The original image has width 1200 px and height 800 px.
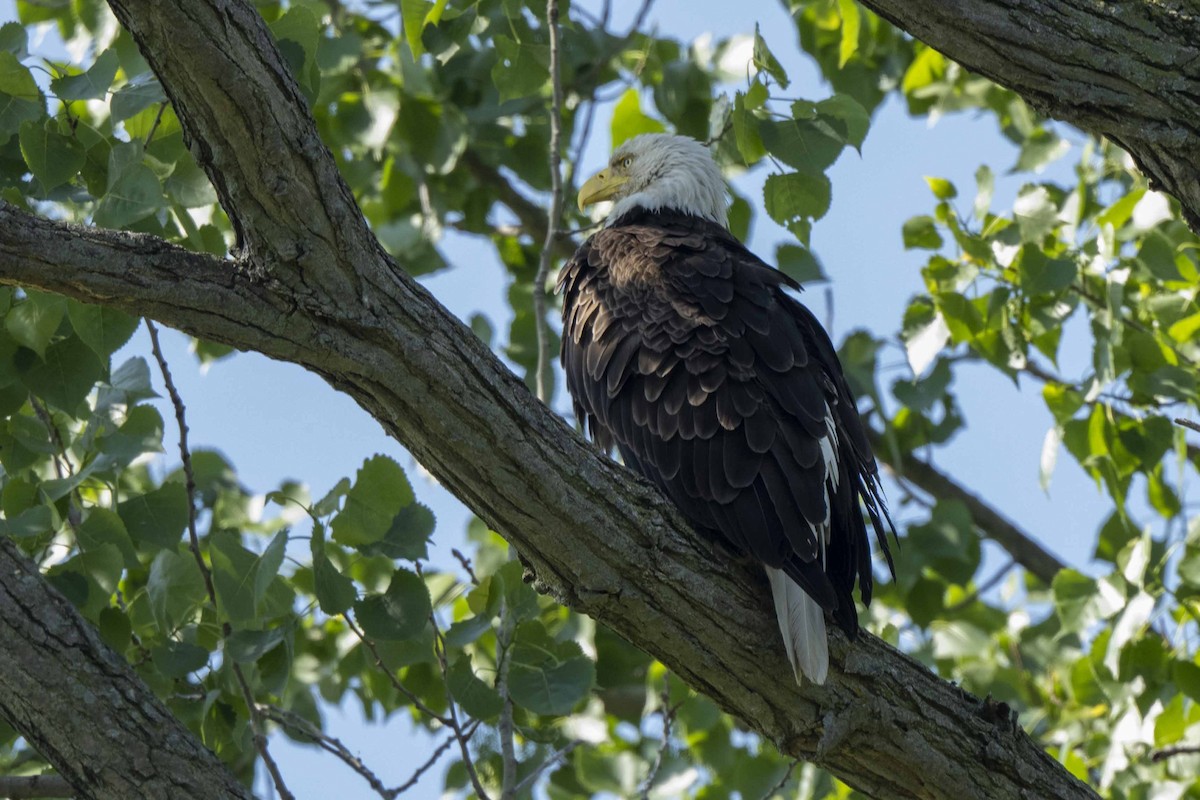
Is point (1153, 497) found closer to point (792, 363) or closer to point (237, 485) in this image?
point (792, 363)

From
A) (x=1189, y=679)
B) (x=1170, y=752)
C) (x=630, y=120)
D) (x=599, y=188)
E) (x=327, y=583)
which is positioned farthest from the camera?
(x=599, y=188)

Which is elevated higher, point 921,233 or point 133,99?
point 921,233

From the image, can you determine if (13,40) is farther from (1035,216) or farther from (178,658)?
(1035,216)

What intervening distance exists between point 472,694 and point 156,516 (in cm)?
110

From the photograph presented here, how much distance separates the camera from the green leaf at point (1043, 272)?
4.59 metres

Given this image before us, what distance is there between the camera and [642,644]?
3498 millimetres

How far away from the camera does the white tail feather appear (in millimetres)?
3348

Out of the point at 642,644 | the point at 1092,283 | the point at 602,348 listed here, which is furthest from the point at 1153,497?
the point at 642,644

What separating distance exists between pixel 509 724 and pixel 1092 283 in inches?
109

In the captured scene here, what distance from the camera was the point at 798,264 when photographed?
5258mm

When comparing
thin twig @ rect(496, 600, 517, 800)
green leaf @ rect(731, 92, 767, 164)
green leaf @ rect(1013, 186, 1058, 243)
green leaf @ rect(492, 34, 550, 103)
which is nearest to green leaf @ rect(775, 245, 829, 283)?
green leaf @ rect(1013, 186, 1058, 243)

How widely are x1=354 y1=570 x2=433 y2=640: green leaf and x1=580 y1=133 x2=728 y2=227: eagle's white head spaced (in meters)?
2.71

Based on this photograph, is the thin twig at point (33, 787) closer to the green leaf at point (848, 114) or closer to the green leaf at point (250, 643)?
the green leaf at point (250, 643)

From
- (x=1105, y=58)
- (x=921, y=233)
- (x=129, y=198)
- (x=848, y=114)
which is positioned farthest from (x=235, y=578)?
(x=921, y=233)
